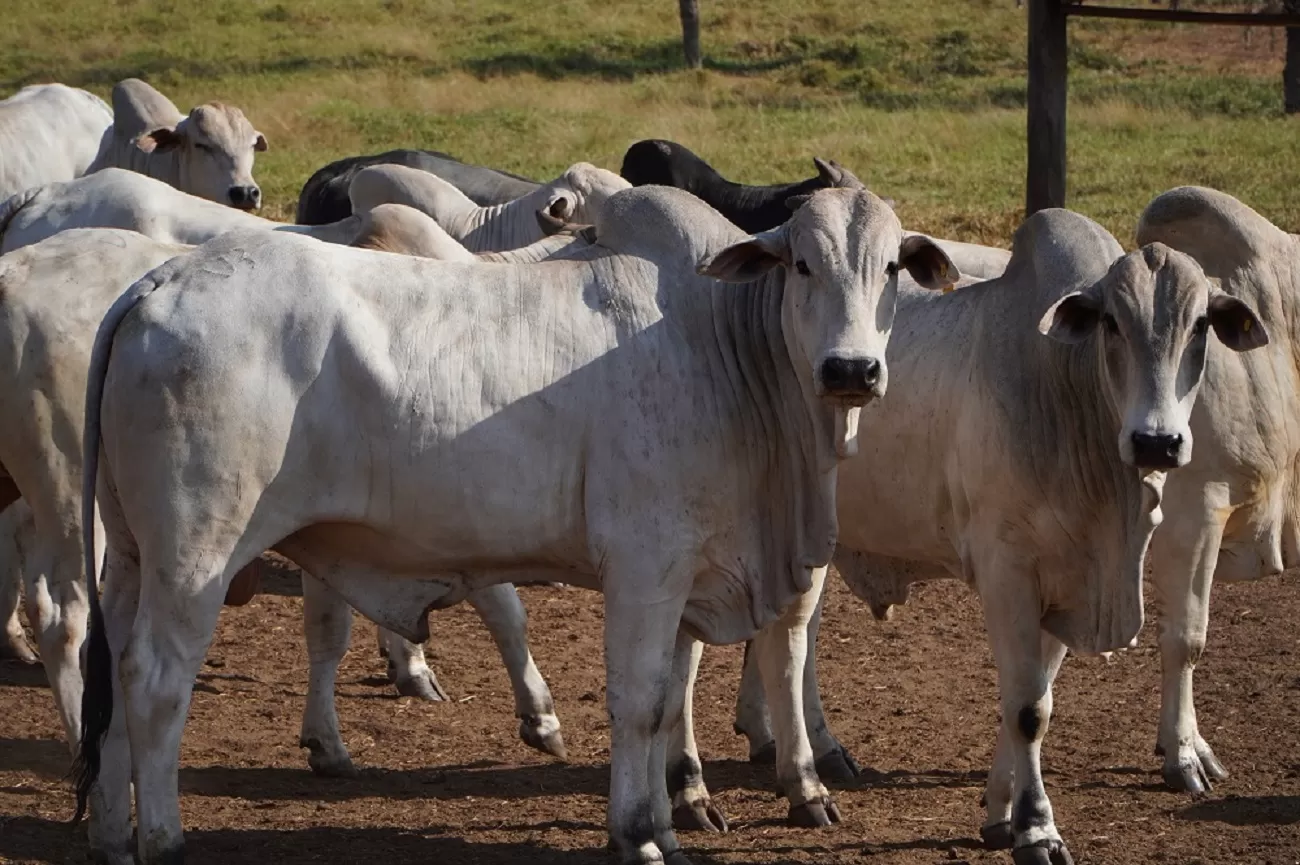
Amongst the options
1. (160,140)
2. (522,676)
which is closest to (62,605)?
(522,676)

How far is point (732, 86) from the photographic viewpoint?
2725 centimetres

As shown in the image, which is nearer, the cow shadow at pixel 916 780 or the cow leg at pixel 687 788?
the cow leg at pixel 687 788

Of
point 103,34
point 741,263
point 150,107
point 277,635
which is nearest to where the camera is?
point 741,263

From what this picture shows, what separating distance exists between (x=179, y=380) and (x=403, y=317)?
2.00 feet

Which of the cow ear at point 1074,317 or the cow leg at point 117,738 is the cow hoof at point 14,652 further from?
the cow ear at point 1074,317

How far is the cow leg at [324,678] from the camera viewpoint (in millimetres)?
6414

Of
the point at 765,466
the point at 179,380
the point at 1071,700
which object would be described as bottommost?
the point at 1071,700

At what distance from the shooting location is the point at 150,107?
10992 mm

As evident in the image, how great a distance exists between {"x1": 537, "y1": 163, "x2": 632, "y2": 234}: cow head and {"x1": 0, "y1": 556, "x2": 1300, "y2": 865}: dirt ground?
179 cm

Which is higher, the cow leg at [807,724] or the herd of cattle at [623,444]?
the herd of cattle at [623,444]

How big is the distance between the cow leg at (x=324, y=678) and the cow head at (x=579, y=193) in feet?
6.97

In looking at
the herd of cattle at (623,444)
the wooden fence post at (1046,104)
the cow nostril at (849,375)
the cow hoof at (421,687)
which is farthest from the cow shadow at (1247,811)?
the wooden fence post at (1046,104)

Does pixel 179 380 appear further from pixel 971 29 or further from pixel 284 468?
pixel 971 29

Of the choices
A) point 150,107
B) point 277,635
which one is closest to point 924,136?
point 150,107
